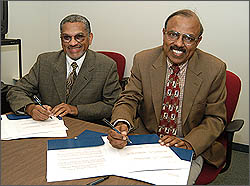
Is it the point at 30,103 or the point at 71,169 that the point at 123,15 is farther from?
the point at 71,169

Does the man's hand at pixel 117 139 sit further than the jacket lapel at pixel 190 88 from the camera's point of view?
No

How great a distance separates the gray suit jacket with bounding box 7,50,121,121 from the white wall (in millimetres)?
1286

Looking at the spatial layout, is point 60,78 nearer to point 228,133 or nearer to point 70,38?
point 70,38

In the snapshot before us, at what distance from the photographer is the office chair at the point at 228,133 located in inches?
68.7

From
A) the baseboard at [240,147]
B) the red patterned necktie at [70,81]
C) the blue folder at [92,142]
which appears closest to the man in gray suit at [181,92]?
the blue folder at [92,142]

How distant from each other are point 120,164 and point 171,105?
0.72 metres

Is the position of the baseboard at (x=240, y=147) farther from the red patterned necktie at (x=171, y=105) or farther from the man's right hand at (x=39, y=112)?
the man's right hand at (x=39, y=112)

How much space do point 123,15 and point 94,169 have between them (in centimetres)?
270

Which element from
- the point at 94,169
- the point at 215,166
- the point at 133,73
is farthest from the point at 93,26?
the point at 94,169

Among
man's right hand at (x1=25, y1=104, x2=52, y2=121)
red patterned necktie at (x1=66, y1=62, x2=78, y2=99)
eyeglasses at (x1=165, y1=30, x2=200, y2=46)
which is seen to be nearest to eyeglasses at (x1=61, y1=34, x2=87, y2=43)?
red patterned necktie at (x1=66, y1=62, x2=78, y2=99)

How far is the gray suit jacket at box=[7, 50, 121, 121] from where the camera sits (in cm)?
213

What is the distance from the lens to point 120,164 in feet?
4.12

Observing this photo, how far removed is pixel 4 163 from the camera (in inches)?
49.8

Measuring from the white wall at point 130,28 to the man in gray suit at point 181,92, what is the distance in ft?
4.45
